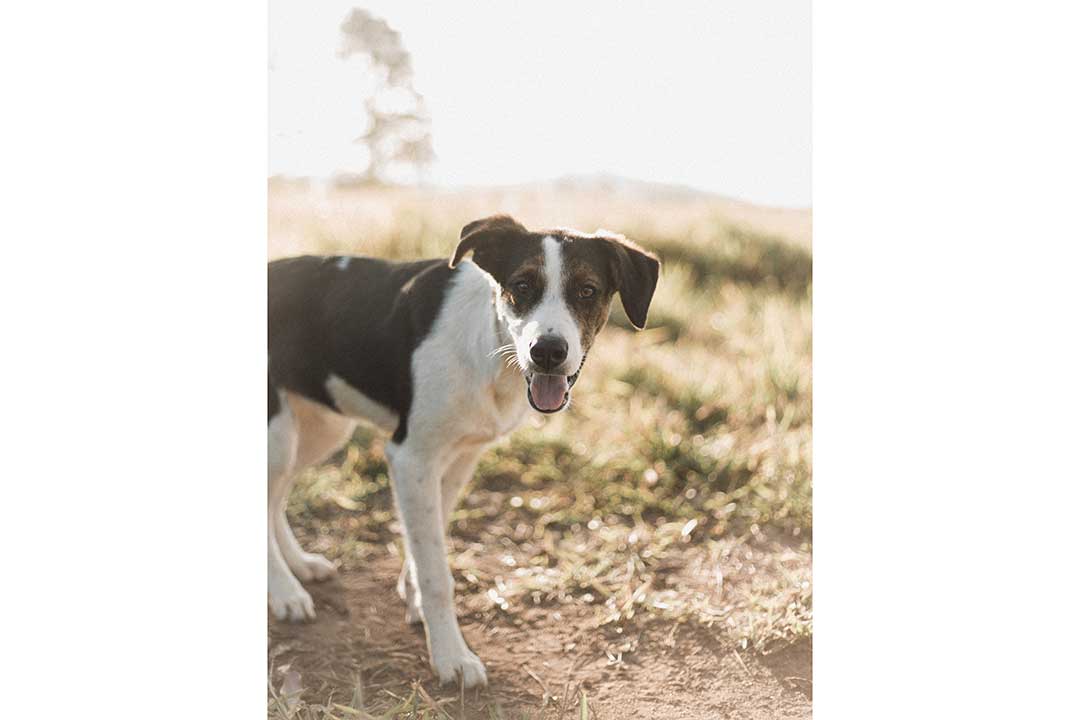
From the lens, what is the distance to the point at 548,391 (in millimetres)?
2461

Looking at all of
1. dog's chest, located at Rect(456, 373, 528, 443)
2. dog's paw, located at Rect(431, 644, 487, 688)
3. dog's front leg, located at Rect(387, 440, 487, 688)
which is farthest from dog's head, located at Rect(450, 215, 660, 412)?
dog's paw, located at Rect(431, 644, 487, 688)

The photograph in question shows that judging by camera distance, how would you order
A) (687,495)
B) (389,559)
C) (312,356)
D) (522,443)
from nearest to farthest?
1. (312,356)
2. (389,559)
3. (687,495)
4. (522,443)

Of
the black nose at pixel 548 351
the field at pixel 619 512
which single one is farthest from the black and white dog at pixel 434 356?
the field at pixel 619 512

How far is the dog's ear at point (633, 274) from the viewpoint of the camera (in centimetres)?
255

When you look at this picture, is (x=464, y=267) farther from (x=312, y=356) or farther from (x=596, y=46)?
(x=596, y=46)

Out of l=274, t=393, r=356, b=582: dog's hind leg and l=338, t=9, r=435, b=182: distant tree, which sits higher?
l=338, t=9, r=435, b=182: distant tree

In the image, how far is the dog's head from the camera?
239 cm

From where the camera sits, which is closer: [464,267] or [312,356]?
[464,267]

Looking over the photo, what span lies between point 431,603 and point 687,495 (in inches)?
61.2

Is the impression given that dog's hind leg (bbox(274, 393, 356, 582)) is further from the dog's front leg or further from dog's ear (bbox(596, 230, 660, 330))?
dog's ear (bbox(596, 230, 660, 330))
